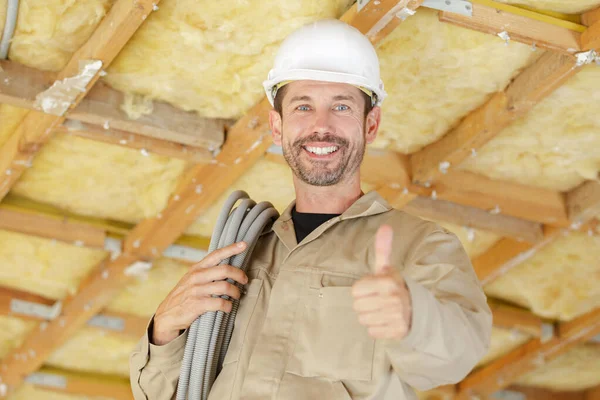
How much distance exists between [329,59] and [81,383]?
3.96 meters

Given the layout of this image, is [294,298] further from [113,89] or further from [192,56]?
[113,89]

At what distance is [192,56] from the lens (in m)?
3.08

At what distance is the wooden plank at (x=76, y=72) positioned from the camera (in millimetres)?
2762

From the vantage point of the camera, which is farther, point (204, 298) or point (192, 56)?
point (192, 56)

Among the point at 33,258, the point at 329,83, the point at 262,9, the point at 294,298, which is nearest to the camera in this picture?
the point at 294,298

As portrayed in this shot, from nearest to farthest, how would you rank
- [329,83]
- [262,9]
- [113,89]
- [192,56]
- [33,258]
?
[329,83], [262,9], [192,56], [113,89], [33,258]

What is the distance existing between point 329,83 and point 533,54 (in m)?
1.10

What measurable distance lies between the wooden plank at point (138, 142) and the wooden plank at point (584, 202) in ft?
5.10

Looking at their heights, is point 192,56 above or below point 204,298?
above

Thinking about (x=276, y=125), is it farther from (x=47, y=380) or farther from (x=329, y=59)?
(x=47, y=380)

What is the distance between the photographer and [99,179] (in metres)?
3.85

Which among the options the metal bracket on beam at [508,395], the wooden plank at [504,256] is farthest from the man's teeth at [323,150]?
the metal bracket on beam at [508,395]

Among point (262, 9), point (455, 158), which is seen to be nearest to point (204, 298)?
point (262, 9)

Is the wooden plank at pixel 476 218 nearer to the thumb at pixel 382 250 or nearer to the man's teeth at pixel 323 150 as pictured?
the man's teeth at pixel 323 150
